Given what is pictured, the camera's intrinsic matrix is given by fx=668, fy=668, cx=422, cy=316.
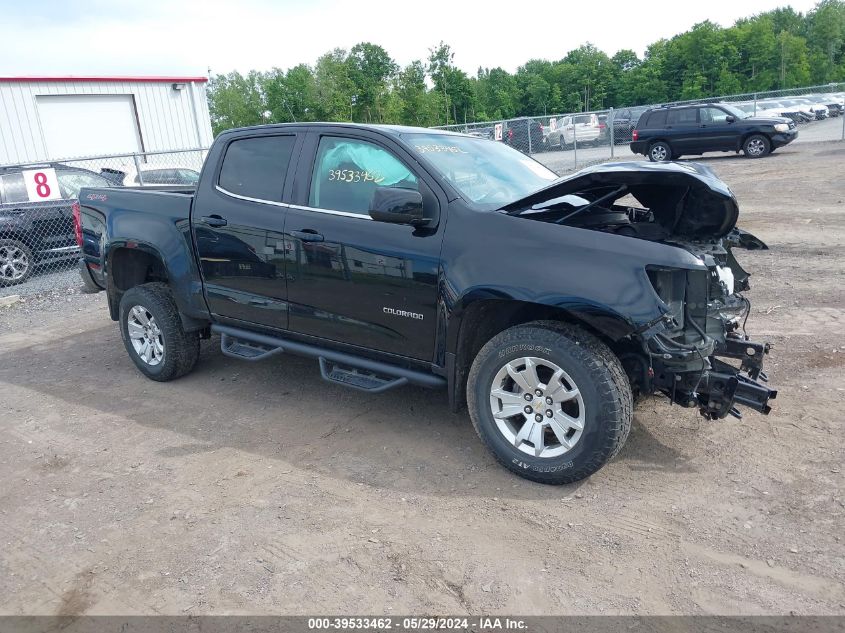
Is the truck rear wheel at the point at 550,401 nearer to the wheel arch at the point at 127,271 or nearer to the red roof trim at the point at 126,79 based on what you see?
the wheel arch at the point at 127,271

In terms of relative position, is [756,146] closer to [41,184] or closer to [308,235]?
[41,184]

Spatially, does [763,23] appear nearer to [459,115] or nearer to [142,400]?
[459,115]

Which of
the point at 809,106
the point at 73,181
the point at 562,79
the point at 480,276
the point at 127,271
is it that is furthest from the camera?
the point at 562,79

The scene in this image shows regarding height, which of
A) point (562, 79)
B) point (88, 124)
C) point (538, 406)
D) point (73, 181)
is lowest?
point (538, 406)

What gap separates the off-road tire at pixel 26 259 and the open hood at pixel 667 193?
9055 millimetres

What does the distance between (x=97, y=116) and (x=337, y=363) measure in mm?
20648

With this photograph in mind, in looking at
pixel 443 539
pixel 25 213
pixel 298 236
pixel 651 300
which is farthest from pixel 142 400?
pixel 25 213

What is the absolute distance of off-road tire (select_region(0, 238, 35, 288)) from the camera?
994 centimetres

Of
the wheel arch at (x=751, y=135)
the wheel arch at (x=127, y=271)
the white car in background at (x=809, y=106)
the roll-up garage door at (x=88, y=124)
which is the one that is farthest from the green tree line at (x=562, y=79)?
the wheel arch at (x=127, y=271)

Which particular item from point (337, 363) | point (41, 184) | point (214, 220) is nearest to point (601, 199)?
point (337, 363)

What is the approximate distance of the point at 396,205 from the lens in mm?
3754

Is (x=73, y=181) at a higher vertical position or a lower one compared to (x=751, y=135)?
higher

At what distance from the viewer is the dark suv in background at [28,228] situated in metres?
9.99

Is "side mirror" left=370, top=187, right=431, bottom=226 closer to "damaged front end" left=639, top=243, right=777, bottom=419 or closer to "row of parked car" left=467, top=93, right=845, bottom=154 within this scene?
"damaged front end" left=639, top=243, right=777, bottom=419
